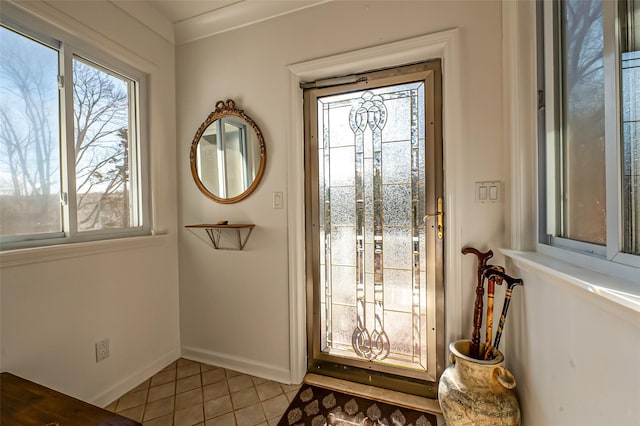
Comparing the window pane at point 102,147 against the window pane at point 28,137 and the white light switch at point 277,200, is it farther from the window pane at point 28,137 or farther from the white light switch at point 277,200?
the white light switch at point 277,200

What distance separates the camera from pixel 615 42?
29.3 inches

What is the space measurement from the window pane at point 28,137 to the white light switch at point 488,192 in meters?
2.32

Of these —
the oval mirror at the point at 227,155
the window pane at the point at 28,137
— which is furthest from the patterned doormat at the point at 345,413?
the window pane at the point at 28,137

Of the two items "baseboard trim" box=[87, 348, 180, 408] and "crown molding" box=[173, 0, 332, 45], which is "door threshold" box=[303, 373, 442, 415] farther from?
"crown molding" box=[173, 0, 332, 45]

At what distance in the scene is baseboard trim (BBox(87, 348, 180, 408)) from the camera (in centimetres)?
154

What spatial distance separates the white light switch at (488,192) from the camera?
1387 mm

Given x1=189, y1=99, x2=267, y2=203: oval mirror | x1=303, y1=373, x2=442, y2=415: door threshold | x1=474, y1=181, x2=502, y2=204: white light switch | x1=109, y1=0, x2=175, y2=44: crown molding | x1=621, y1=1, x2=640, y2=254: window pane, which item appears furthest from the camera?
x1=189, y1=99, x2=267, y2=203: oval mirror

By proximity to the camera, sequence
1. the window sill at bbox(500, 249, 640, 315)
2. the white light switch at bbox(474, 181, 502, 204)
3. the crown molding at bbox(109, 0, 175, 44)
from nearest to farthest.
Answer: the window sill at bbox(500, 249, 640, 315) < the white light switch at bbox(474, 181, 502, 204) < the crown molding at bbox(109, 0, 175, 44)

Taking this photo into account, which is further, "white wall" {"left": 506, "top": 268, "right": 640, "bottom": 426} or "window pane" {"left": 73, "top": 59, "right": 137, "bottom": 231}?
"window pane" {"left": 73, "top": 59, "right": 137, "bottom": 231}

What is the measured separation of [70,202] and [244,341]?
4.55ft

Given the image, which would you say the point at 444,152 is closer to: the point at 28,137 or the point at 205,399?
the point at 205,399

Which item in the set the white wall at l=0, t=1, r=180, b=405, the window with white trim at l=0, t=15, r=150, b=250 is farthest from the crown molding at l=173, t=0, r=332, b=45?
the window with white trim at l=0, t=15, r=150, b=250

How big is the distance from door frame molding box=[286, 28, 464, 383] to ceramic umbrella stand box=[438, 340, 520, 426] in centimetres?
29

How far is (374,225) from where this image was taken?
1.68m
